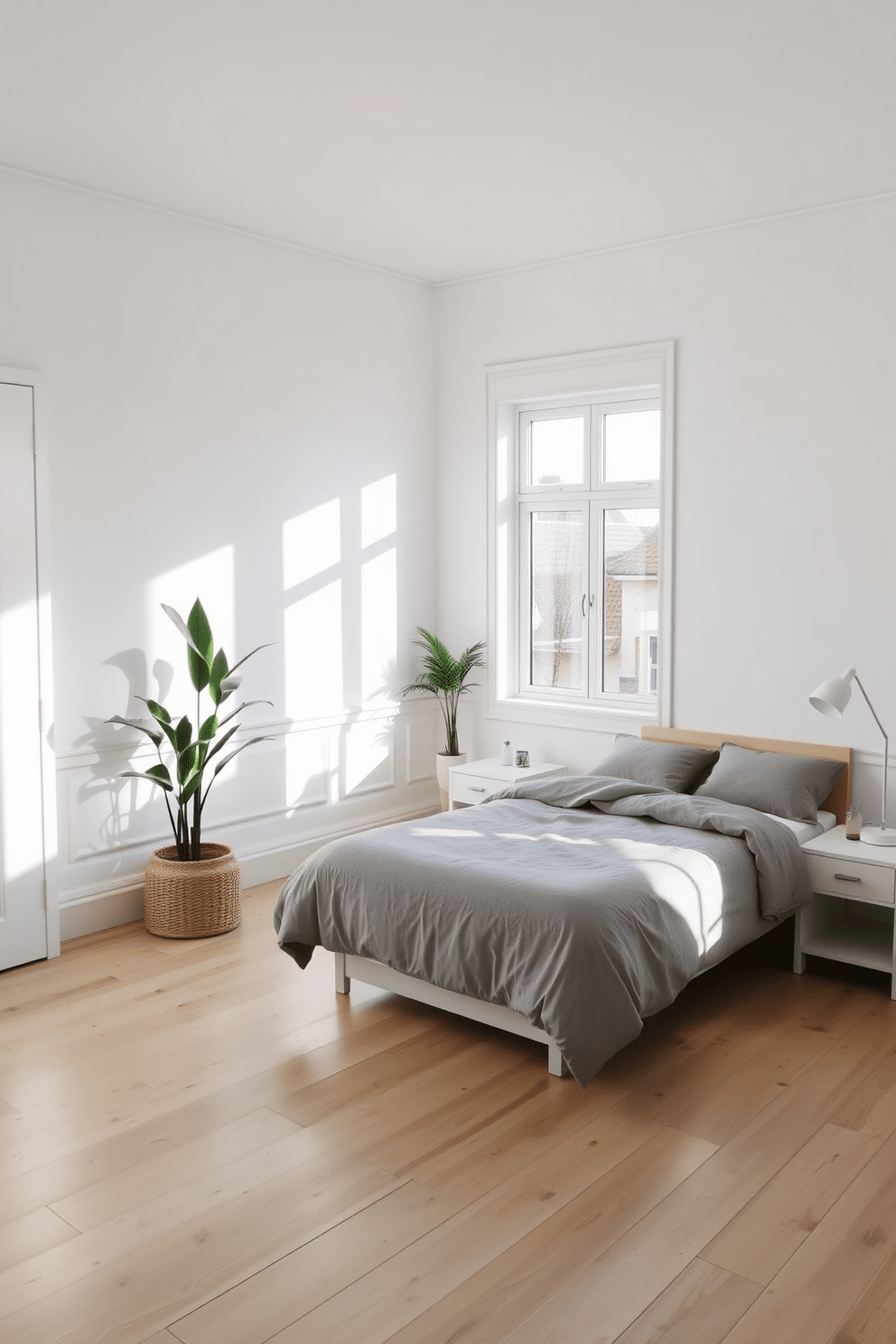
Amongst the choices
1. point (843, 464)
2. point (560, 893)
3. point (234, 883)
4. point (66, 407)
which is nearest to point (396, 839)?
point (560, 893)

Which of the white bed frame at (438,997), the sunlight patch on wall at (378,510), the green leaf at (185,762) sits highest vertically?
the sunlight patch on wall at (378,510)

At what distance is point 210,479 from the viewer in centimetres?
478

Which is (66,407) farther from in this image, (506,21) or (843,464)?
(843,464)

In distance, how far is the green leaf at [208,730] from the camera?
14.5 feet

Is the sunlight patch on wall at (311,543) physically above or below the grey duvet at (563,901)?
above

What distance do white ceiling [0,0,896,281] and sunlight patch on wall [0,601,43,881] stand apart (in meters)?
1.70

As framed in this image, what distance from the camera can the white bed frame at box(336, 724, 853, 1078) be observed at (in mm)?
3256

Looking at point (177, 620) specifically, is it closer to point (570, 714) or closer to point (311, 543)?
point (311, 543)

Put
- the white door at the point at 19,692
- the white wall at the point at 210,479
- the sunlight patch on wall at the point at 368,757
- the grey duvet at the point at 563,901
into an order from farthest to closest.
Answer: the sunlight patch on wall at the point at 368,757, the white wall at the point at 210,479, the white door at the point at 19,692, the grey duvet at the point at 563,901

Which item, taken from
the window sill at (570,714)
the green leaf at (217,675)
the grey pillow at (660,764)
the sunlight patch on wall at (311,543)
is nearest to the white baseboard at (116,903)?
the green leaf at (217,675)

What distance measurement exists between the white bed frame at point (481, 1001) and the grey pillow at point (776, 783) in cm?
8

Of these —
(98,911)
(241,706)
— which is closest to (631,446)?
(241,706)

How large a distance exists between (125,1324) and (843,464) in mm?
3932

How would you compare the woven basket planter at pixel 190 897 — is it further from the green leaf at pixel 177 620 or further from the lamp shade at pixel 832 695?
the lamp shade at pixel 832 695
